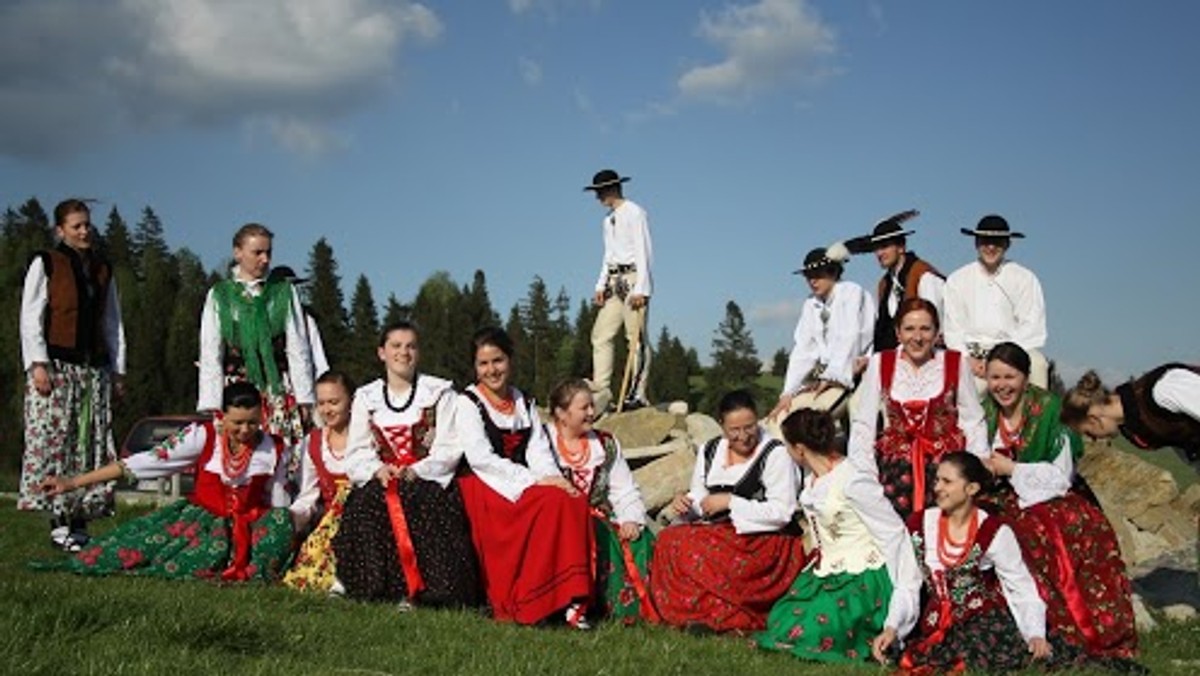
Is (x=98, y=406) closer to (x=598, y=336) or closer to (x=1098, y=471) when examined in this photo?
(x=598, y=336)

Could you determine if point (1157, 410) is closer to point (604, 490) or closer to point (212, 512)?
point (604, 490)

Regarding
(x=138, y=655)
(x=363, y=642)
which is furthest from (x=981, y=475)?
(x=138, y=655)

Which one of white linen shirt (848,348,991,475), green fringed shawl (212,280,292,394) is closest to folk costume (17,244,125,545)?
green fringed shawl (212,280,292,394)

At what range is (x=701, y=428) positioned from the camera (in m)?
12.9

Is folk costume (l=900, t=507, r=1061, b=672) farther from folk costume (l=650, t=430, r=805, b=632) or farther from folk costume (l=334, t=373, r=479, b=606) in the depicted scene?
folk costume (l=334, t=373, r=479, b=606)

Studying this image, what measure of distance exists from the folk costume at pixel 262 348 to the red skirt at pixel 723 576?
2.73 meters

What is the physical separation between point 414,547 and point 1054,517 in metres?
3.41

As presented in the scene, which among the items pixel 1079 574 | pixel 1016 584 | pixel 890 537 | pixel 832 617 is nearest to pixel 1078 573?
pixel 1079 574

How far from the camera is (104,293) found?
877cm

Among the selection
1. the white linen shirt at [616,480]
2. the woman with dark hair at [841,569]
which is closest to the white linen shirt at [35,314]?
the white linen shirt at [616,480]

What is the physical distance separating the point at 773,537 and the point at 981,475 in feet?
4.38

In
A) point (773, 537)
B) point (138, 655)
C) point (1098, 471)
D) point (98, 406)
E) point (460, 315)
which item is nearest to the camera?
point (138, 655)

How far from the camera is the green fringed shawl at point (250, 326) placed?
26.5ft

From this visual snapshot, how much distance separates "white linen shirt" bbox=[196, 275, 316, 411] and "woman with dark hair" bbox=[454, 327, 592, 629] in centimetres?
178
